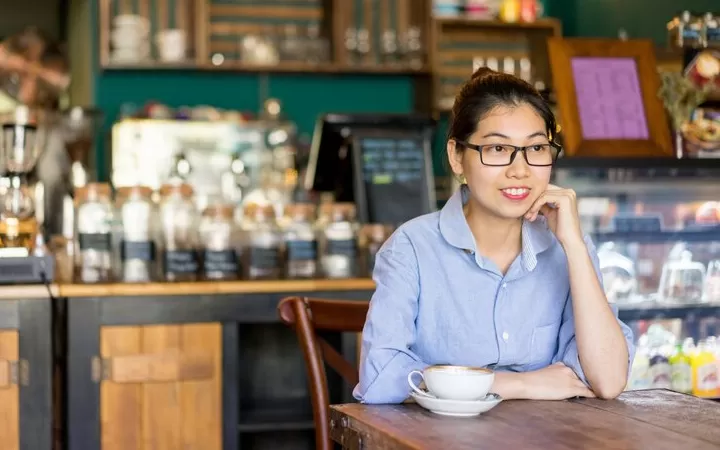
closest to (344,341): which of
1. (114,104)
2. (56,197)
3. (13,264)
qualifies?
(13,264)

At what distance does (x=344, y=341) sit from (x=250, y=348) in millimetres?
380

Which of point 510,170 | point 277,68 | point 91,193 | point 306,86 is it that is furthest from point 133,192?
point 306,86

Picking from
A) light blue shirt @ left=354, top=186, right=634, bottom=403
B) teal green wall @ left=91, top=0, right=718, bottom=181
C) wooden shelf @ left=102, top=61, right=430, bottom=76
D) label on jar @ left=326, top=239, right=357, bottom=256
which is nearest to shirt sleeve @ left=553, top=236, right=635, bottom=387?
light blue shirt @ left=354, top=186, right=634, bottom=403

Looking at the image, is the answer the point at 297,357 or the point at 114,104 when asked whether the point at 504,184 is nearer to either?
the point at 297,357

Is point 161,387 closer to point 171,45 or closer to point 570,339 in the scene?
point 570,339

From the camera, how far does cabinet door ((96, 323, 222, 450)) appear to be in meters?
2.91

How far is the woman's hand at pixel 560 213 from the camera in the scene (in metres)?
1.95

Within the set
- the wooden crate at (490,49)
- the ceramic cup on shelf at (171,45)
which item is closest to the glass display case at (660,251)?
the wooden crate at (490,49)

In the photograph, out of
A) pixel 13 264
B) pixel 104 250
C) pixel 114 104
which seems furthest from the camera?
pixel 114 104

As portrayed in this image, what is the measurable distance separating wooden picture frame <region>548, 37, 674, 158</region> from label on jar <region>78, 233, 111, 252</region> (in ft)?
4.66

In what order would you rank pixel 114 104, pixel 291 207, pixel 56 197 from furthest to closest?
pixel 114 104
pixel 56 197
pixel 291 207

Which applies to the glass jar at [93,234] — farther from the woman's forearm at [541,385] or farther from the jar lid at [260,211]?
the woman's forearm at [541,385]

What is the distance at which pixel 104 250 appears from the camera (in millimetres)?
3025

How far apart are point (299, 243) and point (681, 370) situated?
133cm
